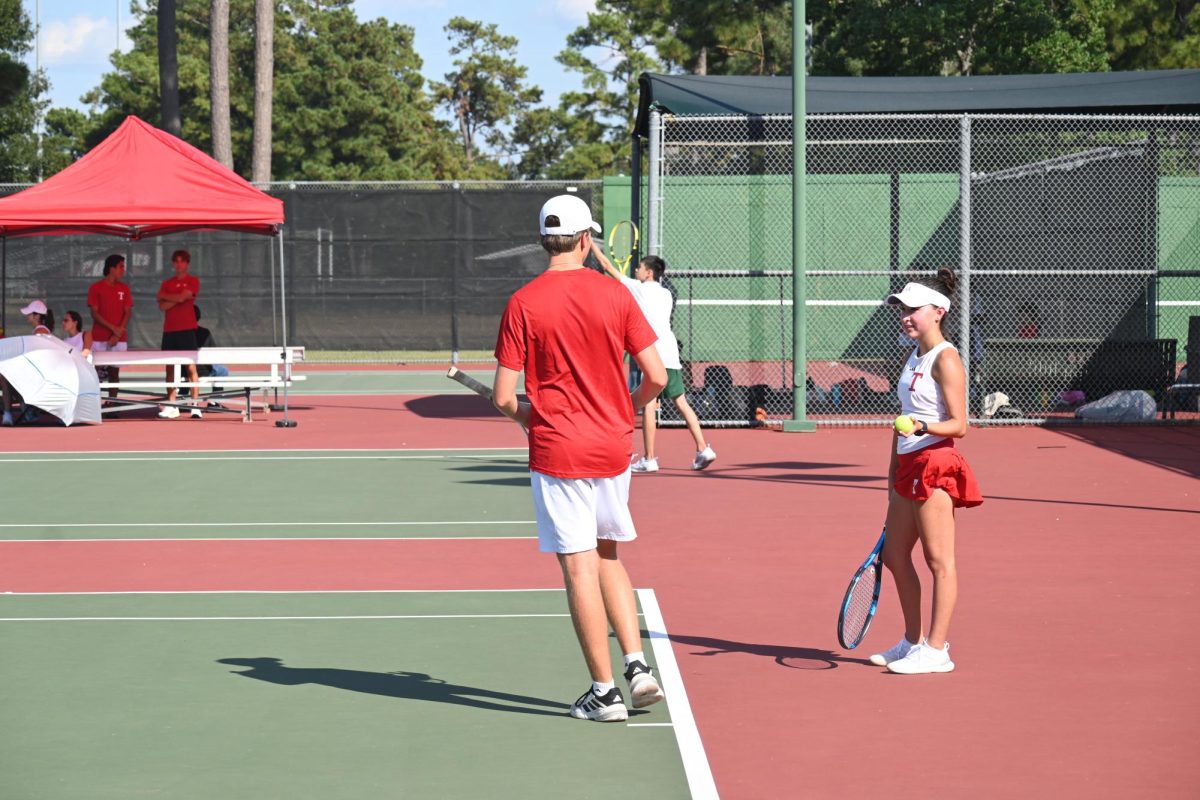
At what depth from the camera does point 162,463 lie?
14180mm

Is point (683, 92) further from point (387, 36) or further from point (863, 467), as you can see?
point (387, 36)

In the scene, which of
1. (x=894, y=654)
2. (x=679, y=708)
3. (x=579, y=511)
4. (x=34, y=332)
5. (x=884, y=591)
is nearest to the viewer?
(x=579, y=511)

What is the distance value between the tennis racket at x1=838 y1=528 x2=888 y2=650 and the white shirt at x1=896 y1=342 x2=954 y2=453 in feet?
1.30

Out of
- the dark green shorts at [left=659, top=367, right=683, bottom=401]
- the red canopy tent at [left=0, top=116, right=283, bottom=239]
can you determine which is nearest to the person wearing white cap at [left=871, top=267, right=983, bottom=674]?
the dark green shorts at [left=659, top=367, right=683, bottom=401]

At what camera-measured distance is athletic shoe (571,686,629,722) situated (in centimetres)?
581

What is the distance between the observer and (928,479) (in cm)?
637

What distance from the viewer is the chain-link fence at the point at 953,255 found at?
56.7ft

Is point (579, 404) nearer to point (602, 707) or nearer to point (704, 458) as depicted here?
point (602, 707)

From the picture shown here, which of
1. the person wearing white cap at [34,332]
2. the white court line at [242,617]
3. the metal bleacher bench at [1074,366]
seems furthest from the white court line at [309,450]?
the white court line at [242,617]

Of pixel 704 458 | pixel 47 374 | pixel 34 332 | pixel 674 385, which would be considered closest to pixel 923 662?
pixel 674 385

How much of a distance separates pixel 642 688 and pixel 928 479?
1462 millimetres

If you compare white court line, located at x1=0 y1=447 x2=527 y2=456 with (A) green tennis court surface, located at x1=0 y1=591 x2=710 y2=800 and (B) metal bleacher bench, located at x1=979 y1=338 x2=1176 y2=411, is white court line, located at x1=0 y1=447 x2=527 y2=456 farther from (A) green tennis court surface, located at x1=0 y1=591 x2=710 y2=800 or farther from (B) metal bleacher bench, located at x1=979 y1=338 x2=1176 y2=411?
(A) green tennis court surface, located at x1=0 y1=591 x2=710 y2=800

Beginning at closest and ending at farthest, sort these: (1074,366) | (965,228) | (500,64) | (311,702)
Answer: (311,702)
(965,228)
(1074,366)
(500,64)

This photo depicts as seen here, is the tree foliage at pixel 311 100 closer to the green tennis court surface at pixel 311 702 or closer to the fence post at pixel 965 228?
the fence post at pixel 965 228
